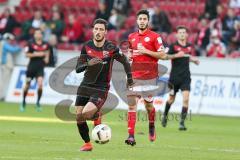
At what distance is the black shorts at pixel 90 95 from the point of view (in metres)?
13.4

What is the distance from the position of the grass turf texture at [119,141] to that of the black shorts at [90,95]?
0.86 metres

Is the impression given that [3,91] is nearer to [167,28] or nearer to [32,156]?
[167,28]

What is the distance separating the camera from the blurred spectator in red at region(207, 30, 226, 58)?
88.3 feet

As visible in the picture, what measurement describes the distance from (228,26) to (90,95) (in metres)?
15.4

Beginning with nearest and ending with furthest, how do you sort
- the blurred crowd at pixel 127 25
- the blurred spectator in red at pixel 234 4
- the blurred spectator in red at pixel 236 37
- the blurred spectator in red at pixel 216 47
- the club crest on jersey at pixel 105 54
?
the club crest on jersey at pixel 105 54
the blurred spectator in red at pixel 216 47
the blurred spectator in red at pixel 236 37
the blurred crowd at pixel 127 25
the blurred spectator in red at pixel 234 4

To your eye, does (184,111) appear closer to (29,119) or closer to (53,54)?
(29,119)

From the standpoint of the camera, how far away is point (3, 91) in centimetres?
2956

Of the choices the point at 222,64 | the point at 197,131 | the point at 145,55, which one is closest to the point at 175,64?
the point at 197,131

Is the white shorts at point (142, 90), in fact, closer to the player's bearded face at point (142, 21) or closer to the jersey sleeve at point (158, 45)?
the jersey sleeve at point (158, 45)

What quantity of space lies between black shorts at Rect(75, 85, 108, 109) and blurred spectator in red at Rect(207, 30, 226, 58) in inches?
547

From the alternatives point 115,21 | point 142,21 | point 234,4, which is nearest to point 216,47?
point 234,4

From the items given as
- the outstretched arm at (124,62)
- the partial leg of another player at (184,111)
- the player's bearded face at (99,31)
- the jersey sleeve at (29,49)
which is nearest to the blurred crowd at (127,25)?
the jersey sleeve at (29,49)

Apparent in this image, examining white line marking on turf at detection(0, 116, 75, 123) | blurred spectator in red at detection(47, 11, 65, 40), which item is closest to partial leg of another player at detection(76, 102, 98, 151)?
white line marking on turf at detection(0, 116, 75, 123)

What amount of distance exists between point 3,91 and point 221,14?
8.86 metres
